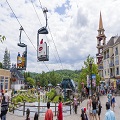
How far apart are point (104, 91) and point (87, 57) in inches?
305

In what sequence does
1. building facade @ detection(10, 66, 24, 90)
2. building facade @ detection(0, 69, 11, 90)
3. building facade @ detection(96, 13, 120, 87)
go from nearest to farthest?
building facade @ detection(0, 69, 11, 90), building facade @ detection(96, 13, 120, 87), building facade @ detection(10, 66, 24, 90)

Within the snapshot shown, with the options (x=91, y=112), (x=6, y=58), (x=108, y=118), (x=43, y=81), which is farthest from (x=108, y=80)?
(x=6, y=58)

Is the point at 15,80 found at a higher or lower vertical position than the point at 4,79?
lower

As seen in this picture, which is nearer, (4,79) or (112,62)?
(4,79)

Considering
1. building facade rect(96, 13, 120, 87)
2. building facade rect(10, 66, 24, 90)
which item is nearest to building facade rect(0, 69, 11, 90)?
building facade rect(10, 66, 24, 90)

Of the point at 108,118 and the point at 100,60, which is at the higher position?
the point at 100,60

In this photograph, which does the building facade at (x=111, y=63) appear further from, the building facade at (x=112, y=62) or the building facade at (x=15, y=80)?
the building facade at (x=15, y=80)

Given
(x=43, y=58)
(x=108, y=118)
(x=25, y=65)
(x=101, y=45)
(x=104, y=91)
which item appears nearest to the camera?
(x=108, y=118)

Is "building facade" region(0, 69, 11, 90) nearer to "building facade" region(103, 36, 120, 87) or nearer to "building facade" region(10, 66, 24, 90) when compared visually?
"building facade" region(10, 66, 24, 90)

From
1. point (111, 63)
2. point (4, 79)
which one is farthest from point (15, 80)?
point (111, 63)

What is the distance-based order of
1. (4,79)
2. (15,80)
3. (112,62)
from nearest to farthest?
(4,79), (112,62), (15,80)

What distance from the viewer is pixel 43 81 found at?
289 feet

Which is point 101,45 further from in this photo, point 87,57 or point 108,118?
point 108,118

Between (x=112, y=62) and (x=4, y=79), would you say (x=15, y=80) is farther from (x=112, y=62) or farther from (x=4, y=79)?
(x=112, y=62)
